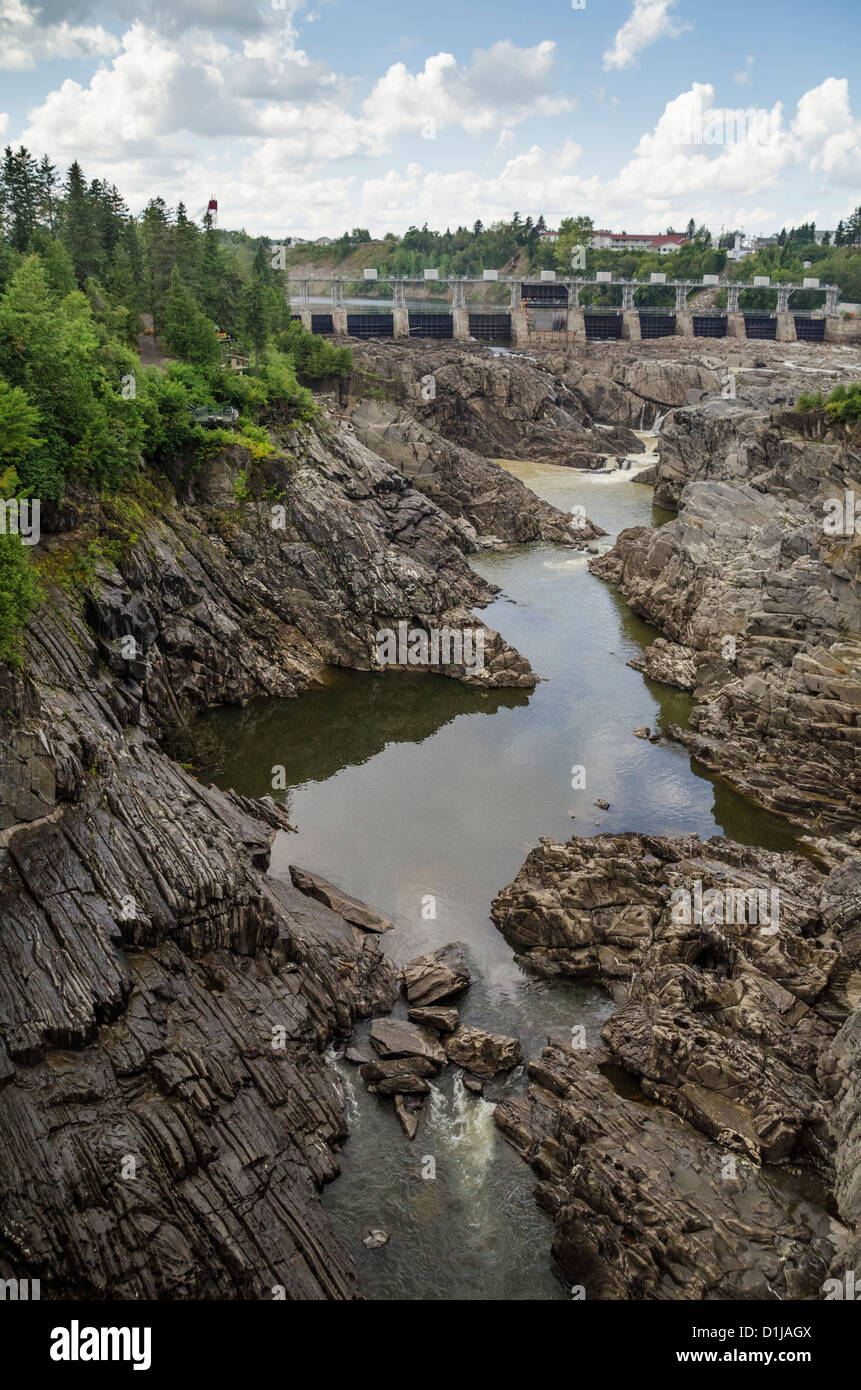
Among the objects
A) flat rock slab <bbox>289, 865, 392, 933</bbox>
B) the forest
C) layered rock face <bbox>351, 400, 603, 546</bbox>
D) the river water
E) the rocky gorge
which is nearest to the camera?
the rocky gorge

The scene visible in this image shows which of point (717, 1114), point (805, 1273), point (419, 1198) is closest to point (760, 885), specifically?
point (717, 1114)

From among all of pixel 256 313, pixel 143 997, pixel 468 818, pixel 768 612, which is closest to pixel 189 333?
pixel 256 313

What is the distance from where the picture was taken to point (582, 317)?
133 meters

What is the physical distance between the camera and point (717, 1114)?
2533 cm

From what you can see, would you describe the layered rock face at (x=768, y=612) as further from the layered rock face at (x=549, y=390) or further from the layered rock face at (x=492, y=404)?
the layered rock face at (x=492, y=404)

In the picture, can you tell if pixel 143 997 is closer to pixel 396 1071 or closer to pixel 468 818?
pixel 396 1071

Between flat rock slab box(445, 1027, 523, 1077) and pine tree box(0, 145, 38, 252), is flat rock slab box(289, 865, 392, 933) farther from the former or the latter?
pine tree box(0, 145, 38, 252)

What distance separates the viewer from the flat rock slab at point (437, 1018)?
2930 cm

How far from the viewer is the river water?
23422 millimetres

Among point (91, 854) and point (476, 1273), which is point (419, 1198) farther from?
point (91, 854)

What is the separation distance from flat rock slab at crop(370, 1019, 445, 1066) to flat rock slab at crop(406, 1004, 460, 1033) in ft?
0.70

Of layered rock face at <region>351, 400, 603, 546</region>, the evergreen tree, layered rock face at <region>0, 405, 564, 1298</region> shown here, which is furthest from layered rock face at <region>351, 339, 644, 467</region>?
layered rock face at <region>0, 405, 564, 1298</region>

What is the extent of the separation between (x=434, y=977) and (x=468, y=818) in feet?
33.6

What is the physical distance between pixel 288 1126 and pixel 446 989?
7543 mm
